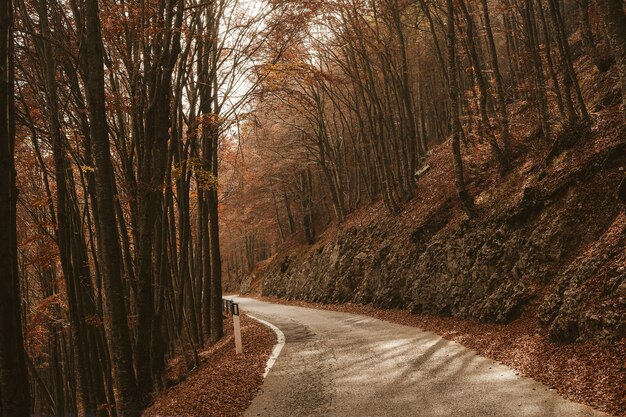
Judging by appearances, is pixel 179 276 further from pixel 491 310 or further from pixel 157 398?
pixel 491 310

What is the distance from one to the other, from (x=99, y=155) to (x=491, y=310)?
344 inches

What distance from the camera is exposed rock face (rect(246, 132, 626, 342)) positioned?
745 cm

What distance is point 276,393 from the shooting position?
7.02 meters

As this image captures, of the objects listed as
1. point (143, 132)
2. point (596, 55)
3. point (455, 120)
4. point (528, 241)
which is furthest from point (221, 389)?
point (596, 55)

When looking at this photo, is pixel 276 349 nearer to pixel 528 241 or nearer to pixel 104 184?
pixel 104 184

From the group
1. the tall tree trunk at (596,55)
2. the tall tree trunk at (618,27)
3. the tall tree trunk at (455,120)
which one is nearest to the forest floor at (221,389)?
the tall tree trunk at (455,120)

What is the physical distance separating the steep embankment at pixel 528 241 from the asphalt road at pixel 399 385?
1644 millimetres

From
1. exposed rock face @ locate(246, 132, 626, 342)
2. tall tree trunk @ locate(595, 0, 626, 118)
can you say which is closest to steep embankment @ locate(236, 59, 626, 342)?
exposed rock face @ locate(246, 132, 626, 342)

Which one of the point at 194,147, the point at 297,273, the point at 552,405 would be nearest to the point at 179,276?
the point at 194,147

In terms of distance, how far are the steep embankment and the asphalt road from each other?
1.64 m

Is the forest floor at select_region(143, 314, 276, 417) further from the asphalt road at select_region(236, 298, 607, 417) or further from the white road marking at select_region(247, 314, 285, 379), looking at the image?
the asphalt road at select_region(236, 298, 607, 417)

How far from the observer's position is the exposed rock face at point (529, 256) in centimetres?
745

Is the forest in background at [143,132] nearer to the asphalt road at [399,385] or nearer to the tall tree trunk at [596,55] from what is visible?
the tall tree trunk at [596,55]

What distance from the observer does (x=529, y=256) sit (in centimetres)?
1037
